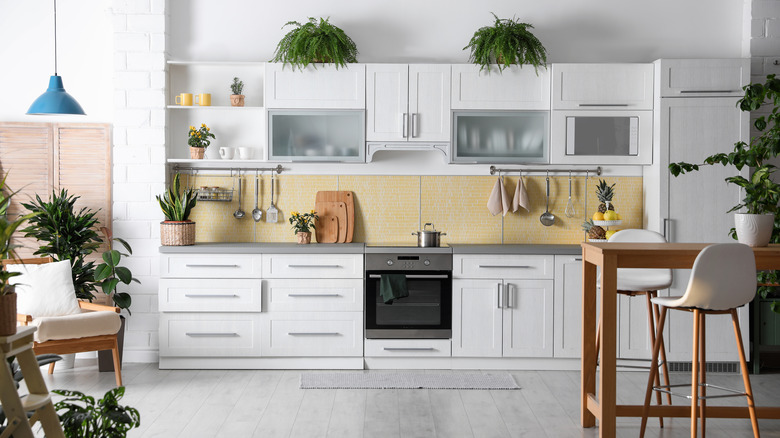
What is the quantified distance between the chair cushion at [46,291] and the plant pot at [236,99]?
64.9 inches

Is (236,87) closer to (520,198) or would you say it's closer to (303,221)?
(303,221)

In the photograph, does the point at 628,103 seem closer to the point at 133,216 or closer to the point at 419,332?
the point at 419,332

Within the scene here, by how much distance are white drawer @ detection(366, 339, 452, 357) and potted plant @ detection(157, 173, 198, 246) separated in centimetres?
153

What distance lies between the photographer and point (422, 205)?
5.30 meters

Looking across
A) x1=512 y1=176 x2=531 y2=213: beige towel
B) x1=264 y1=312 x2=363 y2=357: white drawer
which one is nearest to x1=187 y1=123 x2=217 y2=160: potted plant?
x1=264 y1=312 x2=363 y2=357: white drawer

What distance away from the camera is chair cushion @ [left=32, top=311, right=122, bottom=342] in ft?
13.2

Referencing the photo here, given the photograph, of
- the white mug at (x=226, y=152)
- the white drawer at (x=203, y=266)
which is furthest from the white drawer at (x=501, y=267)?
the white mug at (x=226, y=152)

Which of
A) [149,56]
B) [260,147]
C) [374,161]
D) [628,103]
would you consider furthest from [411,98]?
[149,56]

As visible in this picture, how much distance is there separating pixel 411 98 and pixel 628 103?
160cm

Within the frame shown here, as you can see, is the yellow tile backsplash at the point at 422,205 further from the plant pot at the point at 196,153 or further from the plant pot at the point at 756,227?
the plant pot at the point at 756,227

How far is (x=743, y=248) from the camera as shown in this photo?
295cm

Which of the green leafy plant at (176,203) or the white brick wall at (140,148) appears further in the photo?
the white brick wall at (140,148)

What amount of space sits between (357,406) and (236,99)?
250 cm

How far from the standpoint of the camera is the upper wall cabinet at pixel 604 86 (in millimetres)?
4898
